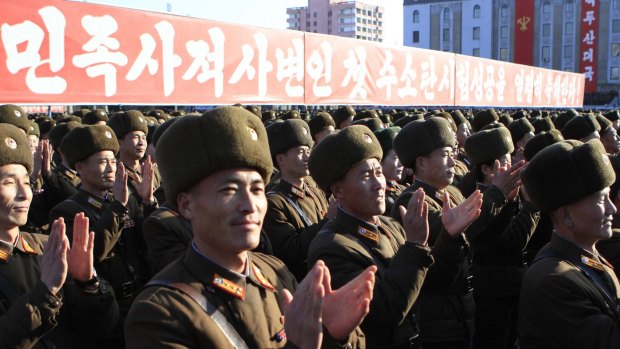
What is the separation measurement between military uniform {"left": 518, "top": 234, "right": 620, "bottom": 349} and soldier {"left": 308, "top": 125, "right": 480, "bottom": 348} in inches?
19.7

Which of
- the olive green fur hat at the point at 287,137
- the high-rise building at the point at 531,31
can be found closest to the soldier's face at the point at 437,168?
the olive green fur hat at the point at 287,137

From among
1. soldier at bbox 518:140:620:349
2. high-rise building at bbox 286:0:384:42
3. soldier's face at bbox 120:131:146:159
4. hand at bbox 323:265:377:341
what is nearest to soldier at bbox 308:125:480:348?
soldier at bbox 518:140:620:349

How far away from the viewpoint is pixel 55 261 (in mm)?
2582

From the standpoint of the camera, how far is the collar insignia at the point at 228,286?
7.06 ft

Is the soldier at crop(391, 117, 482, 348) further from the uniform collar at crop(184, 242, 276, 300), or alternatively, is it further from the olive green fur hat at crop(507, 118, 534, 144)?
the olive green fur hat at crop(507, 118, 534, 144)

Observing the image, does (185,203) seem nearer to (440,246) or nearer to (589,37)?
(440,246)

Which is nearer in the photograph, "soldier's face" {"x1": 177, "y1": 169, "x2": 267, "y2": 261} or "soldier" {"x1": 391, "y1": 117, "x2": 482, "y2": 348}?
"soldier's face" {"x1": 177, "y1": 169, "x2": 267, "y2": 261}

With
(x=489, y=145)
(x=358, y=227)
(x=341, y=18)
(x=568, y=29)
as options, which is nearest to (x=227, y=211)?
(x=358, y=227)

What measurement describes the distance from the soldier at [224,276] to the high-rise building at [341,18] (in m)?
136

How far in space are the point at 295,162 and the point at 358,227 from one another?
6.18ft

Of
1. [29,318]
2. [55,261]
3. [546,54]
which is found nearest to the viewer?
[29,318]

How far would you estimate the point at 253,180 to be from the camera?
2230 millimetres

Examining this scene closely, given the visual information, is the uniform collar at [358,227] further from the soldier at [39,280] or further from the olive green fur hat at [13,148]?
the olive green fur hat at [13,148]

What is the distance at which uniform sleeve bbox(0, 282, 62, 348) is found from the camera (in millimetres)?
2480
